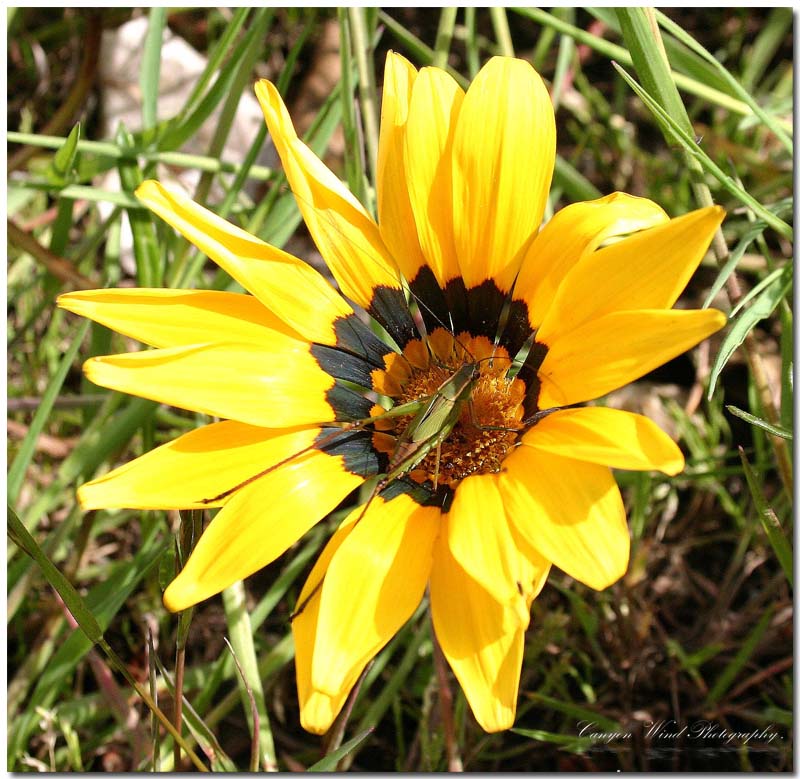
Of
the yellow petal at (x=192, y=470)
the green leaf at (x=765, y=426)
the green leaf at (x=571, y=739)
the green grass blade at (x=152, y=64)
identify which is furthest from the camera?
the green grass blade at (x=152, y=64)

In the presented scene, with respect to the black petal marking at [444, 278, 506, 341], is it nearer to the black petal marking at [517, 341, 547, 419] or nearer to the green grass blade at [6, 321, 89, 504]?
the black petal marking at [517, 341, 547, 419]

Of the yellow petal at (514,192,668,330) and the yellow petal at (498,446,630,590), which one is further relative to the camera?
the yellow petal at (514,192,668,330)

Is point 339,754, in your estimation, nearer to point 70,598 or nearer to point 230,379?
point 70,598

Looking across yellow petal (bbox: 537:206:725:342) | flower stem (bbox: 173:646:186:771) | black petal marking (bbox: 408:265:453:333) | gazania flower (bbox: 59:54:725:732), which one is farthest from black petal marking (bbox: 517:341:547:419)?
flower stem (bbox: 173:646:186:771)

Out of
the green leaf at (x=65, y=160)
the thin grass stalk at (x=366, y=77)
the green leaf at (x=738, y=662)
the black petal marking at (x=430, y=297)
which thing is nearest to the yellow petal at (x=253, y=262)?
the black petal marking at (x=430, y=297)

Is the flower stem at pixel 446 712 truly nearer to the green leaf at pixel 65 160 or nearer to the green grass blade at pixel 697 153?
the green grass blade at pixel 697 153

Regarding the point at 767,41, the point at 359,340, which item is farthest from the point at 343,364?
the point at 767,41
